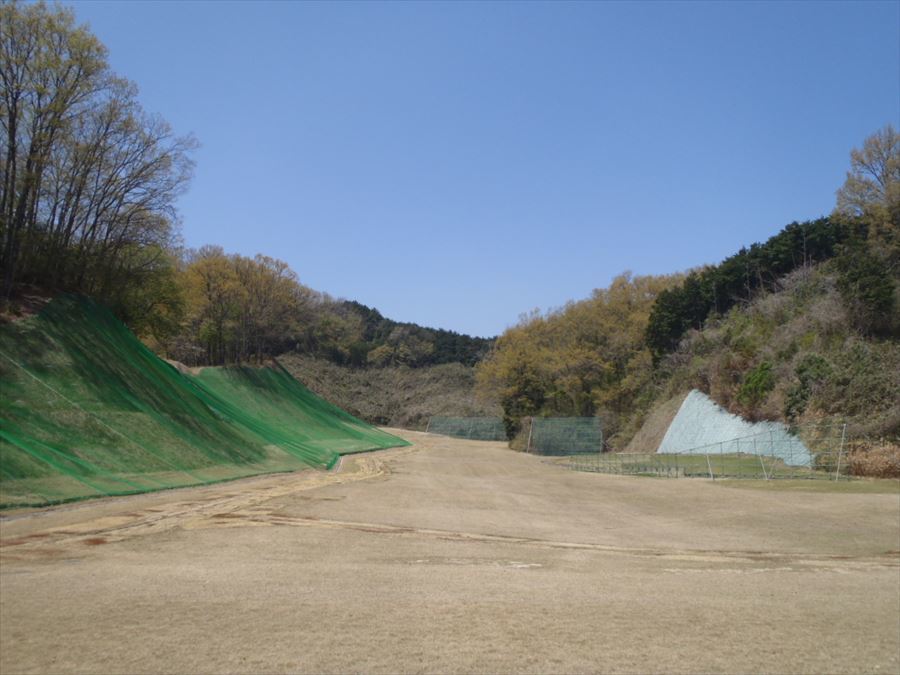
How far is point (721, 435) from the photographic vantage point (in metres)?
40.3

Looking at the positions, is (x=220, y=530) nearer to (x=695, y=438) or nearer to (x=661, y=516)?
(x=661, y=516)

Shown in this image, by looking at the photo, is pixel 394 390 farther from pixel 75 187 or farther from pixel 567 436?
pixel 75 187

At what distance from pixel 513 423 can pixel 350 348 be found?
37.4 m

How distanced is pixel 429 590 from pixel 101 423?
15.3 m

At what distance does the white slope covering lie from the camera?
3222 cm

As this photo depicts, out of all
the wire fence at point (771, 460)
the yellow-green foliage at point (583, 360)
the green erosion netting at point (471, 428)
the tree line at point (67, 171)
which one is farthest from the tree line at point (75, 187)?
the green erosion netting at point (471, 428)

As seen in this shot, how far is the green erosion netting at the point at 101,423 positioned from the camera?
52.9 feet

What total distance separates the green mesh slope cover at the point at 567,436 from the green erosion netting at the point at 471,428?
826 inches

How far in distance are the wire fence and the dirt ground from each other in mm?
10428

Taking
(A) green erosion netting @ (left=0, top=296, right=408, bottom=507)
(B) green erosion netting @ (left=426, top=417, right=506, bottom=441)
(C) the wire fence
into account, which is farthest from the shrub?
(B) green erosion netting @ (left=426, top=417, right=506, bottom=441)

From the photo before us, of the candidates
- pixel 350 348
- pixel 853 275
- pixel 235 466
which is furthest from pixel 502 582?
pixel 350 348

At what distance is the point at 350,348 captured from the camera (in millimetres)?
98125

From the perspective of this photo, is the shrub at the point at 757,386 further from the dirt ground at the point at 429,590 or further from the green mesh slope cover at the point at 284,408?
the green mesh slope cover at the point at 284,408

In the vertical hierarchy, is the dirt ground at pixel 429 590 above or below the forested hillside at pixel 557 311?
below
